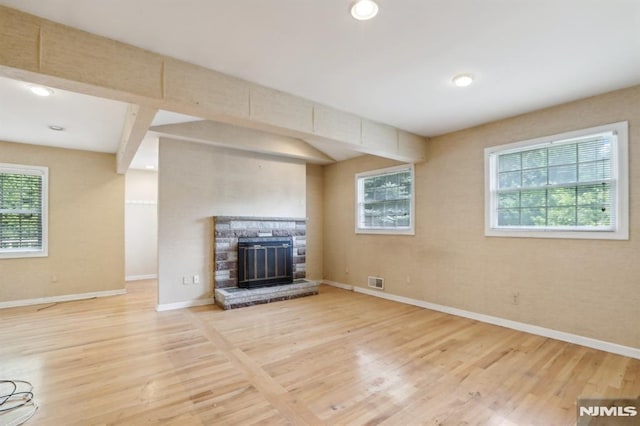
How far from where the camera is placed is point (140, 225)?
23.5 feet

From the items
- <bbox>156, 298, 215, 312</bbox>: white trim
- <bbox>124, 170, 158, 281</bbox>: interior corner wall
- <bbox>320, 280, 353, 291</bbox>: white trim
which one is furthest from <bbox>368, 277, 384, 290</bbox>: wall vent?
<bbox>124, 170, 158, 281</bbox>: interior corner wall

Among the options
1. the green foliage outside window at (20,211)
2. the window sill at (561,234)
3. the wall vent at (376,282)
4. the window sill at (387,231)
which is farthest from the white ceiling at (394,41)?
the wall vent at (376,282)

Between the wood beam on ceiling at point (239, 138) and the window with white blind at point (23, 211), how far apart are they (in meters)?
2.66

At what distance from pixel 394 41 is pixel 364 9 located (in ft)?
1.46

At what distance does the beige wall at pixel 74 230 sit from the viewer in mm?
4883

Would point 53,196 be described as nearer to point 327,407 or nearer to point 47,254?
point 47,254

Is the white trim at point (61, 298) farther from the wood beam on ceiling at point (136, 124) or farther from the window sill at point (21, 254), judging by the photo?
the wood beam on ceiling at point (136, 124)

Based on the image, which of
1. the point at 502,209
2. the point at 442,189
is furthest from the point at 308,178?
the point at 502,209

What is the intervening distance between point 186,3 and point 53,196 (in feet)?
16.9

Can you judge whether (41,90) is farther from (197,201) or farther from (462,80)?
(462,80)

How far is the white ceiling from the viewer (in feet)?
6.12

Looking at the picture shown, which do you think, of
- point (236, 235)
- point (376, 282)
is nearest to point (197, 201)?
point (236, 235)

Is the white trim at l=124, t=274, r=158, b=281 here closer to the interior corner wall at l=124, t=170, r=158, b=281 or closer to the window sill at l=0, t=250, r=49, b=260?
the interior corner wall at l=124, t=170, r=158, b=281

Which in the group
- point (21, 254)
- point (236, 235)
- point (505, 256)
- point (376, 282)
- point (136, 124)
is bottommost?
point (376, 282)
